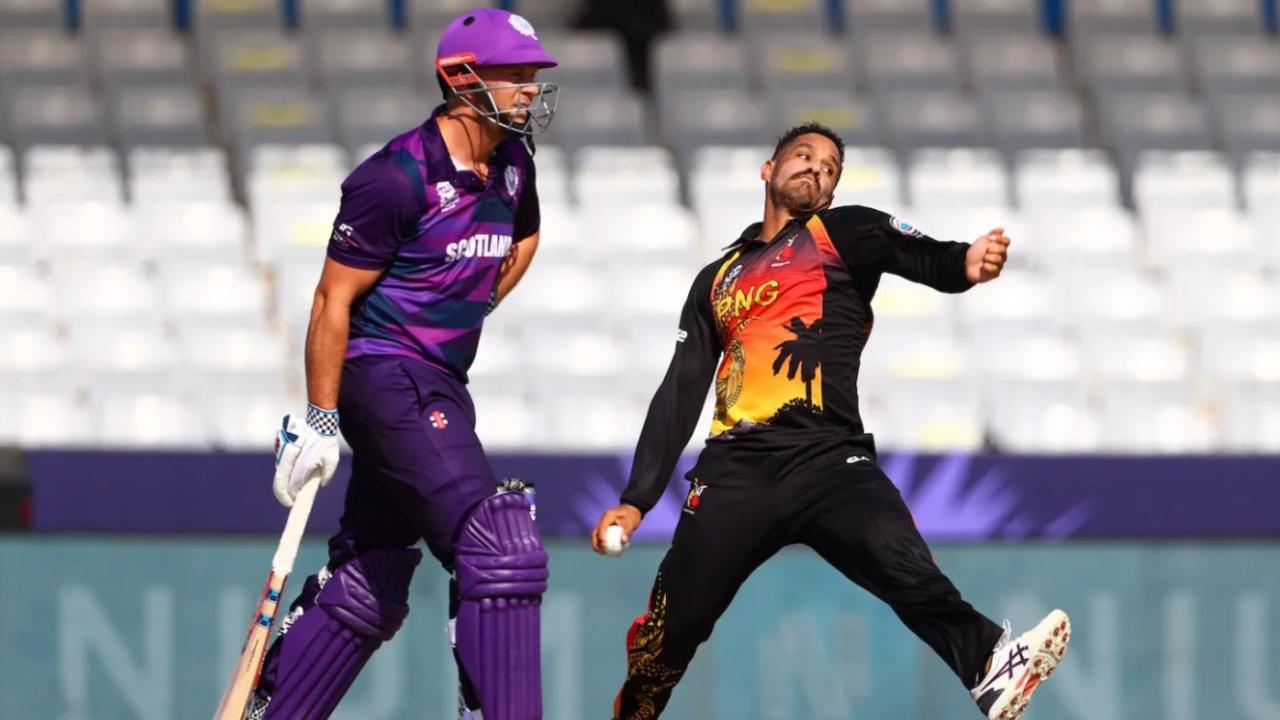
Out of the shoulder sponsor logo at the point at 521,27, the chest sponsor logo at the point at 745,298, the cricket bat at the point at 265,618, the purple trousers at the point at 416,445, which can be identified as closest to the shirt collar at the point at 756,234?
the chest sponsor logo at the point at 745,298

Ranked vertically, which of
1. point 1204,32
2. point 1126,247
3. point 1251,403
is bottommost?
point 1251,403

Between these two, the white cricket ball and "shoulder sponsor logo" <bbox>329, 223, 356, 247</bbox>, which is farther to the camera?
the white cricket ball

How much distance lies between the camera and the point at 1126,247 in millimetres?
9828

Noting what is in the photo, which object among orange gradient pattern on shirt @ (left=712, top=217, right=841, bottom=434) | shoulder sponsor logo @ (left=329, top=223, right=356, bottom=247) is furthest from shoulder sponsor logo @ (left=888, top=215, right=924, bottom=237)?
shoulder sponsor logo @ (left=329, top=223, right=356, bottom=247)

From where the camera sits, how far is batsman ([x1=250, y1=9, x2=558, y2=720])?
15.6 ft

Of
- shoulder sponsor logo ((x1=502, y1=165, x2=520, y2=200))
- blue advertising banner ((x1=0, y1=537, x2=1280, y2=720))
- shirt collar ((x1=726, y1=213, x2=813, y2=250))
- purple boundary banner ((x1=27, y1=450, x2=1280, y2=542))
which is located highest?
shoulder sponsor logo ((x1=502, y1=165, x2=520, y2=200))

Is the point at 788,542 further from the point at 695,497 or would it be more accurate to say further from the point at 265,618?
the point at 265,618

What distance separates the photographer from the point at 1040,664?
4.74 meters

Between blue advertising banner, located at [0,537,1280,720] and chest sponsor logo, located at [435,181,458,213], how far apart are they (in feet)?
7.60

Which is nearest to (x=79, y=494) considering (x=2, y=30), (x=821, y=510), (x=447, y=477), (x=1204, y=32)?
(x=447, y=477)

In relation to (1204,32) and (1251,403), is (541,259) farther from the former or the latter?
(1204,32)

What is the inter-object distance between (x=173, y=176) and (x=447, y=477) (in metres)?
5.39

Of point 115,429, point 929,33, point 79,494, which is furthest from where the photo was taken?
point 929,33

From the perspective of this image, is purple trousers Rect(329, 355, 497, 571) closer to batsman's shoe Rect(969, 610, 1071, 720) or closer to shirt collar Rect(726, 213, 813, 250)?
shirt collar Rect(726, 213, 813, 250)
